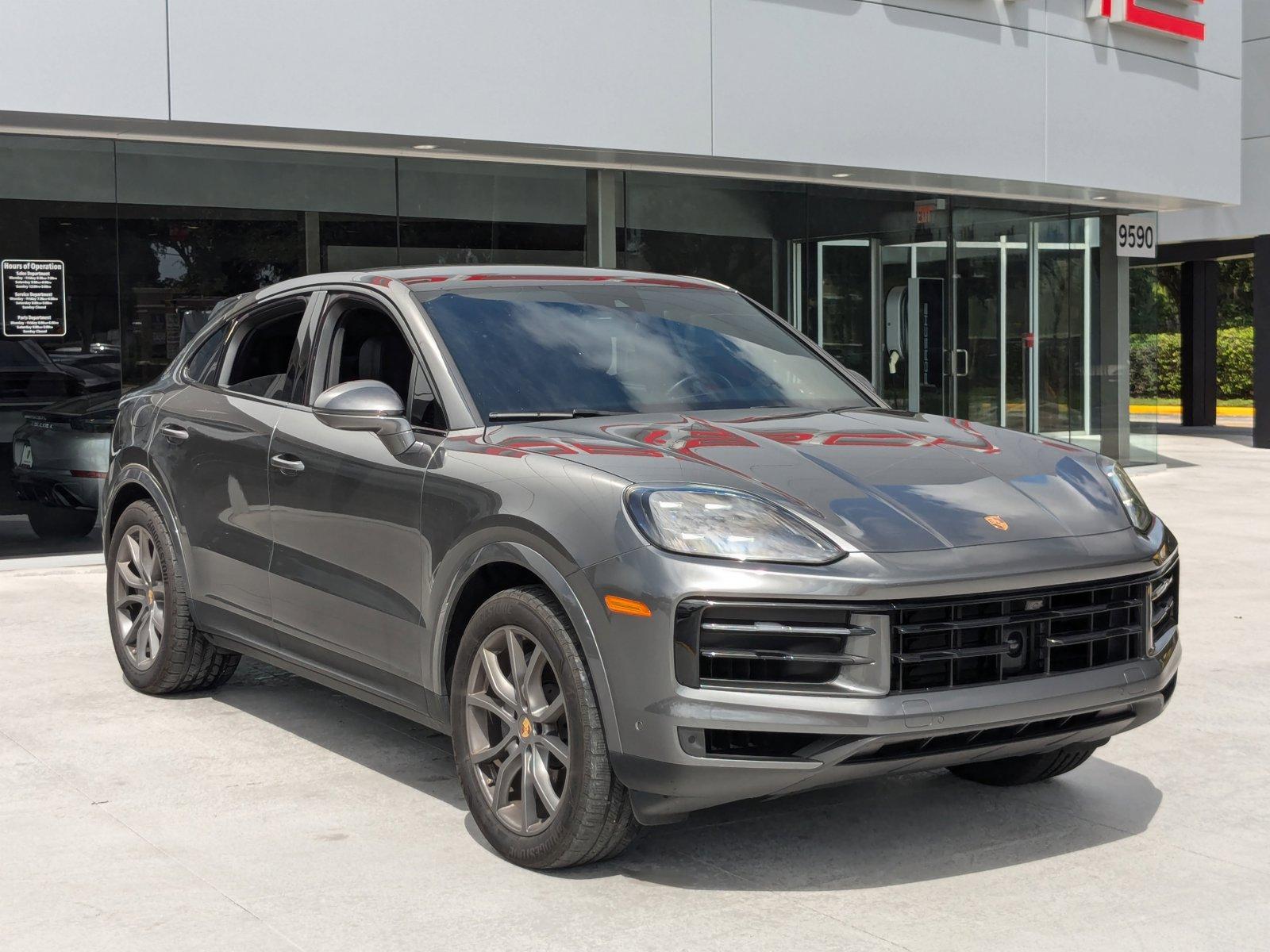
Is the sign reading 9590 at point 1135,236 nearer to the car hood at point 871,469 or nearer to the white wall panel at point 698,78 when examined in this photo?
the white wall panel at point 698,78

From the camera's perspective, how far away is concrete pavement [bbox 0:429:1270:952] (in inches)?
152

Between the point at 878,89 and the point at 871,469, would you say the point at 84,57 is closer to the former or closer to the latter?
the point at 878,89

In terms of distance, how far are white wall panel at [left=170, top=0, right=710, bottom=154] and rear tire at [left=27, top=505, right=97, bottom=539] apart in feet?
10.1

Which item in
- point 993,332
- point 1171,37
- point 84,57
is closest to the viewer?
point 84,57

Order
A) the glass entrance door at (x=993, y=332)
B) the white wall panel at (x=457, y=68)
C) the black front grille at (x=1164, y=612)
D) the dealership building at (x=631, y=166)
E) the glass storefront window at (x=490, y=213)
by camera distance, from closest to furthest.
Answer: the black front grille at (x=1164, y=612), the white wall panel at (x=457, y=68), the dealership building at (x=631, y=166), the glass storefront window at (x=490, y=213), the glass entrance door at (x=993, y=332)

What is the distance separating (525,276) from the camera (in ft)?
18.0

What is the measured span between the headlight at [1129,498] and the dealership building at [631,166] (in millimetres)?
7927

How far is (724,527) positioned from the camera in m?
3.92

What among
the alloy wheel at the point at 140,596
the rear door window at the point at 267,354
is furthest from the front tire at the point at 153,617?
the rear door window at the point at 267,354

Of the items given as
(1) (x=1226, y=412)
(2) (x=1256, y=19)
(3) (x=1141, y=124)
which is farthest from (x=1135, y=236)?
(1) (x=1226, y=412)

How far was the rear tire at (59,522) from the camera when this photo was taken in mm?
11359

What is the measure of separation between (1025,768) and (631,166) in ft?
31.9

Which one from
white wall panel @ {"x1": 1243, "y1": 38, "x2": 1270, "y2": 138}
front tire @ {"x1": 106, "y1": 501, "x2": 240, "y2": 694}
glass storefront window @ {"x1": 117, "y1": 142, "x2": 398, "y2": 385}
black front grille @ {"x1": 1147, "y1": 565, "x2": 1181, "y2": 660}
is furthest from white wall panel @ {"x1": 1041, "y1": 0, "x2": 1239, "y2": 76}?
black front grille @ {"x1": 1147, "y1": 565, "x2": 1181, "y2": 660}

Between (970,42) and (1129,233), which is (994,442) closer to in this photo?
(970,42)
